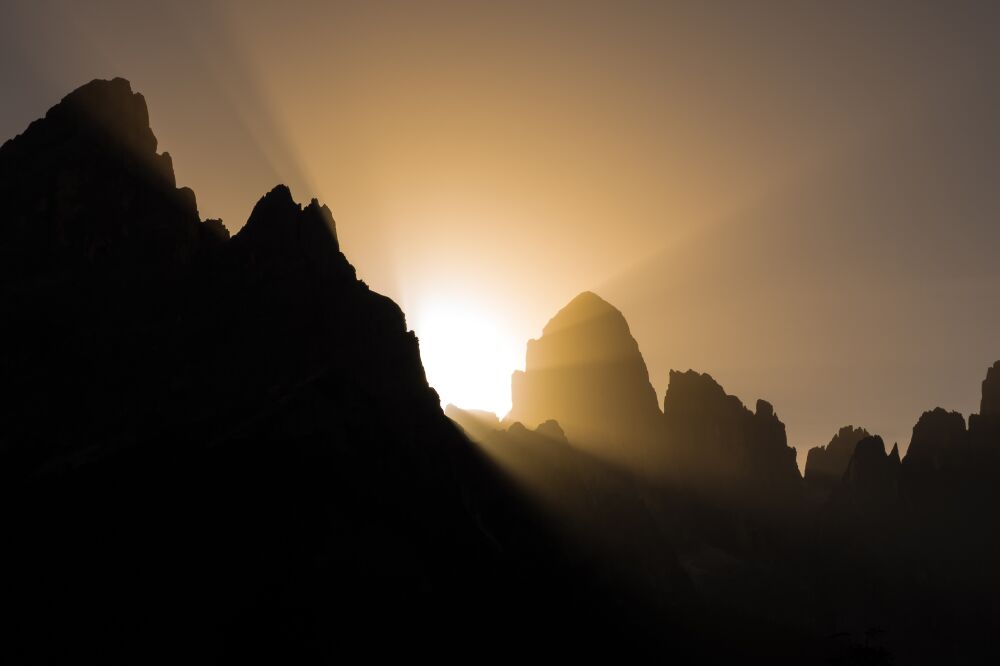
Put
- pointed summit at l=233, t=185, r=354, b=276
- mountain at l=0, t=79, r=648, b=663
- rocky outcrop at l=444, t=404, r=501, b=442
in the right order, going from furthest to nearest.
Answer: rocky outcrop at l=444, t=404, r=501, b=442 → pointed summit at l=233, t=185, r=354, b=276 → mountain at l=0, t=79, r=648, b=663

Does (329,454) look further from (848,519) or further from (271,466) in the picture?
(848,519)

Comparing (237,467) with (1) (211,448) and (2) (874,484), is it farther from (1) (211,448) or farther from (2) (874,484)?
(2) (874,484)

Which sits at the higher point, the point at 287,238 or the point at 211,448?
the point at 287,238

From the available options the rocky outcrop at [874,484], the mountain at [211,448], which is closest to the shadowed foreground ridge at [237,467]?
the mountain at [211,448]

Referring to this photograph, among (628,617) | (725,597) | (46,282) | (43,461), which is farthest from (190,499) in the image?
(725,597)

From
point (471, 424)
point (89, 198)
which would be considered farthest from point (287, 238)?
point (471, 424)

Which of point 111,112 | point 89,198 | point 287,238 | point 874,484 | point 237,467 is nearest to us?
point 237,467

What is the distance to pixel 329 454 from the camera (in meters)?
53.6

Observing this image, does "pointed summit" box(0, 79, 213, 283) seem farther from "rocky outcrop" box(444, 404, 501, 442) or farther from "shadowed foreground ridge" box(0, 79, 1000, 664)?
"rocky outcrop" box(444, 404, 501, 442)

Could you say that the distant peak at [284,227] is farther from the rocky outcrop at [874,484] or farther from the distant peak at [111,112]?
the rocky outcrop at [874,484]

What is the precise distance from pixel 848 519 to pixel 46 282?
192m

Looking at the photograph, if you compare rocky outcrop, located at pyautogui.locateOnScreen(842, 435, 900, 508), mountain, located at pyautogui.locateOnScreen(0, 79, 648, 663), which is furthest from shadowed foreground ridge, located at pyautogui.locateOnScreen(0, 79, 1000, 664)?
rocky outcrop, located at pyautogui.locateOnScreen(842, 435, 900, 508)

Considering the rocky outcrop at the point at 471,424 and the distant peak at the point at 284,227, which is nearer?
the distant peak at the point at 284,227

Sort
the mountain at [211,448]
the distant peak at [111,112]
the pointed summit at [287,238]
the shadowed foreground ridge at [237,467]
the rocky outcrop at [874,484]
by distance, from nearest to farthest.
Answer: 1. the mountain at [211,448]
2. the shadowed foreground ridge at [237,467]
3. the pointed summit at [287,238]
4. the distant peak at [111,112]
5. the rocky outcrop at [874,484]
